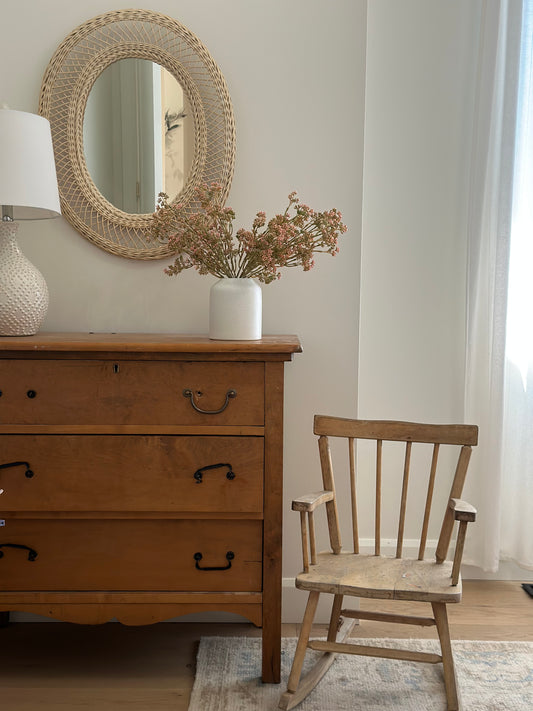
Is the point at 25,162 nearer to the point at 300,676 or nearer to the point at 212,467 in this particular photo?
the point at 212,467

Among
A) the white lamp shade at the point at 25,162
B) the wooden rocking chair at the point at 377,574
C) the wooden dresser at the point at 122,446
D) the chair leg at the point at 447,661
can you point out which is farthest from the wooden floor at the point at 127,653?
the white lamp shade at the point at 25,162

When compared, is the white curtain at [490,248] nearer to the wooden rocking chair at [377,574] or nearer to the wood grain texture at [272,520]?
the wooden rocking chair at [377,574]

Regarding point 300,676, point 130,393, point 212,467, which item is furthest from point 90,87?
point 300,676

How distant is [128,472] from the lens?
1.97 metres

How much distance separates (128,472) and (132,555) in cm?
25

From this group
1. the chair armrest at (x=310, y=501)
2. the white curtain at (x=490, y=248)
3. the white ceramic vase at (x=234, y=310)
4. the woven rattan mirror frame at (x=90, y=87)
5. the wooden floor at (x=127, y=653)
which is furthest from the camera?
the white curtain at (x=490, y=248)

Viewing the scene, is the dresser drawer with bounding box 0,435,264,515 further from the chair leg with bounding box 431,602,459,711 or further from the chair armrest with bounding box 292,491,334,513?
the chair leg with bounding box 431,602,459,711

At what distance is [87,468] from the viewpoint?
1.97 metres

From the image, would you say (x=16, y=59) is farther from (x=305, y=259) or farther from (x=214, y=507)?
(x=214, y=507)

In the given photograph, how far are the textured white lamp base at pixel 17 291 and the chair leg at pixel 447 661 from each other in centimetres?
144

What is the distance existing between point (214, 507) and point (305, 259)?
0.77 m

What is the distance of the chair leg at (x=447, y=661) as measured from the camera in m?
1.90

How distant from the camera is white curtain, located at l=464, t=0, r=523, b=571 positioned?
261 centimetres

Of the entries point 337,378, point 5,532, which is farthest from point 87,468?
point 337,378
